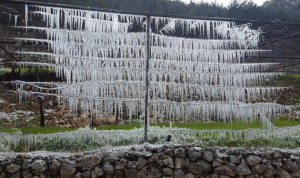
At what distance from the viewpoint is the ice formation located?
346cm

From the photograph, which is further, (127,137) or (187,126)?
(187,126)

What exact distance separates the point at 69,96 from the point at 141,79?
1.43m

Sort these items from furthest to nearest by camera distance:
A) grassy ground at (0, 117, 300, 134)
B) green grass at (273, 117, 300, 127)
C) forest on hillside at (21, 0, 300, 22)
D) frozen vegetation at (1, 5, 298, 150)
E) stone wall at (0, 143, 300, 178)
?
forest on hillside at (21, 0, 300, 22) → green grass at (273, 117, 300, 127) → grassy ground at (0, 117, 300, 134) → frozen vegetation at (1, 5, 298, 150) → stone wall at (0, 143, 300, 178)

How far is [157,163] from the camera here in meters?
3.21

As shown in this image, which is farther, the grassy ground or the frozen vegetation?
the grassy ground

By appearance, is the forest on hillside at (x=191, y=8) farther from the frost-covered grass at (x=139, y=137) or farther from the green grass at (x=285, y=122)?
the frost-covered grass at (x=139, y=137)

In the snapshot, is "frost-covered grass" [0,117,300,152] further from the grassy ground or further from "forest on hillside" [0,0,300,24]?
"forest on hillside" [0,0,300,24]

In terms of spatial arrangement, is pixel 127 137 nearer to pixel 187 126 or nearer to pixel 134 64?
pixel 187 126

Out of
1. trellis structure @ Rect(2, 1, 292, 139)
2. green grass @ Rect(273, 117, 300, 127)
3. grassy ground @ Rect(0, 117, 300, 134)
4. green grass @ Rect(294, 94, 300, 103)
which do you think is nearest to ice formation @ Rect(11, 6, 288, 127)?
trellis structure @ Rect(2, 1, 292, 139)

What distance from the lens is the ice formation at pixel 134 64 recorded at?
3.46 m

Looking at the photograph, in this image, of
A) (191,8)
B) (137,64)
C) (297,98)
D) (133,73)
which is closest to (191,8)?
(191,8)

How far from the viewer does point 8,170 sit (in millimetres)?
2930

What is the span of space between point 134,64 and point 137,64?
67 mm

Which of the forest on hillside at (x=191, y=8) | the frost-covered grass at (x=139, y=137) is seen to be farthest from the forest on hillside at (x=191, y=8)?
the frost-covered grass at (x=139, y=137)
